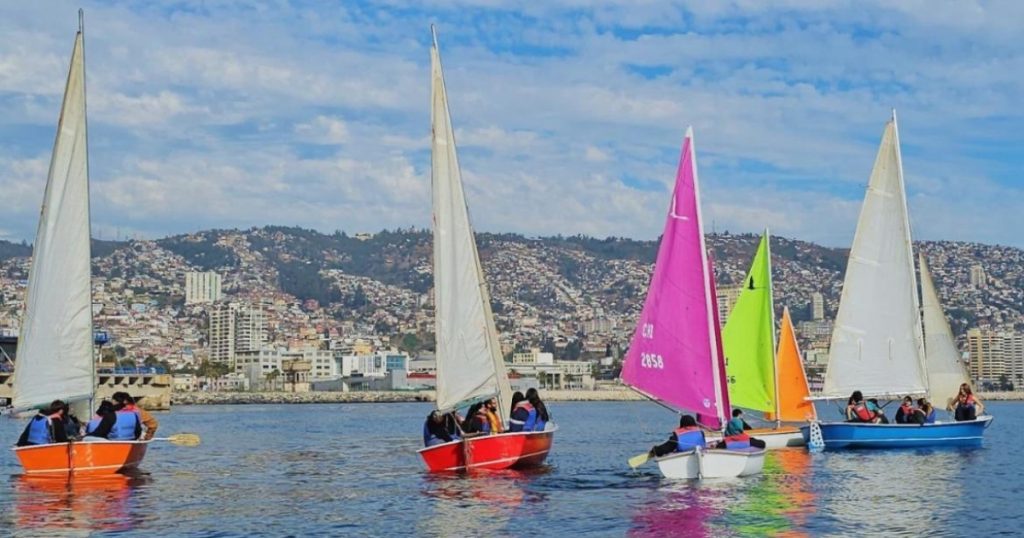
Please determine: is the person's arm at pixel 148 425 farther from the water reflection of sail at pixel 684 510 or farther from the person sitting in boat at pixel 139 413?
the water reflection of sail at pixel 684 510

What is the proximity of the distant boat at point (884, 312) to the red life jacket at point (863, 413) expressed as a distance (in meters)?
1.31

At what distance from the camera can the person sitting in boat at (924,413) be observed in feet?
147

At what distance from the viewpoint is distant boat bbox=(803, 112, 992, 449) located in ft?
153

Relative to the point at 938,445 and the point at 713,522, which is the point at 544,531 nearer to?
the point at 713,522

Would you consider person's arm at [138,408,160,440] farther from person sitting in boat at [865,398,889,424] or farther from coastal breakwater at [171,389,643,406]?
coastal breakwater at [171,389,643,406]

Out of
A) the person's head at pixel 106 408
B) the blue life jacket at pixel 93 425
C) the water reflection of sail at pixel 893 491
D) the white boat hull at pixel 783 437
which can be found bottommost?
the water reflection of sail at pixel 893 491

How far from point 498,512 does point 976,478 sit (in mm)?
15309

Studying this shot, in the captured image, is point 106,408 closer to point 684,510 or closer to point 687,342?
point 687,342

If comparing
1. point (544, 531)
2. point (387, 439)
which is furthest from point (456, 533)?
point (387, 439)

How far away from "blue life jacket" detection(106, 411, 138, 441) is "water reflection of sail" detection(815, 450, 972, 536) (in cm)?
1723

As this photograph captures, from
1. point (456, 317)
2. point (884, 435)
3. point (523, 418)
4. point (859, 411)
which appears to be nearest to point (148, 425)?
point (456, 317)

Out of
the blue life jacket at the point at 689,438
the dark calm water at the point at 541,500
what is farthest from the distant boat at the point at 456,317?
the blue life jacket at the point at 689,438

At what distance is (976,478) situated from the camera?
1487 inches

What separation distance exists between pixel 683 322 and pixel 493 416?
5.77 meters
